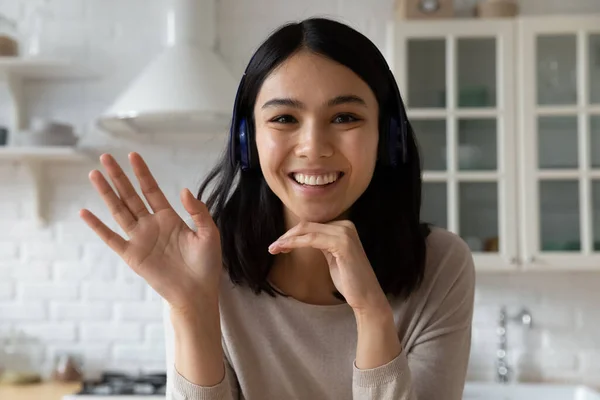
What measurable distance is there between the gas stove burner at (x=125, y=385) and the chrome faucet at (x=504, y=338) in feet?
4.04

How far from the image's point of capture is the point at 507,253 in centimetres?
224

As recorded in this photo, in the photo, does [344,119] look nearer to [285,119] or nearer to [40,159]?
[285,119]

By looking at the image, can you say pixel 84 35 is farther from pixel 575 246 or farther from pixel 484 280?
pixel 575 246

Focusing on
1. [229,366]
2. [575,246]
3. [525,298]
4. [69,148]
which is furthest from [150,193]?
[525,298]

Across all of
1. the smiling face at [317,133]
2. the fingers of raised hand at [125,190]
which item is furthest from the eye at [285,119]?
the fingers of raised hand at [125,190]

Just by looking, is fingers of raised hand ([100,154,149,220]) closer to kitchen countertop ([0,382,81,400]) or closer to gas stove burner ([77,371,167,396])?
gas stove burner ([77,371,167,396])

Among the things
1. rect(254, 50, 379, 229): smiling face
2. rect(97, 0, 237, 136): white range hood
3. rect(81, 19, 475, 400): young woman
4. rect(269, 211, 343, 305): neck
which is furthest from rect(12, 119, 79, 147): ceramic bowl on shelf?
rect(254, 50, 379, 229): smiling face

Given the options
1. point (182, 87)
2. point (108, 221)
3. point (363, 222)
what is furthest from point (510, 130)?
Answer: point (108, 221)

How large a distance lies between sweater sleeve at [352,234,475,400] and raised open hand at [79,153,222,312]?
0.93 feet

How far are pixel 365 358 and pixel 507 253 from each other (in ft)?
4.51

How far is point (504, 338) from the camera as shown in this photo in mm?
2467

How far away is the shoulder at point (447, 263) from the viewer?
1.17 m

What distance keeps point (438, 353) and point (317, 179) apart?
1.21 feet

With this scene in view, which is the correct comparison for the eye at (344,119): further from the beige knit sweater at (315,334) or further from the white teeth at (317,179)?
the beige knit sweater at (315,334)
